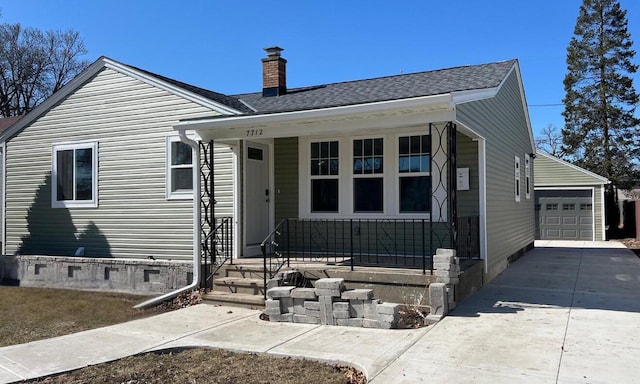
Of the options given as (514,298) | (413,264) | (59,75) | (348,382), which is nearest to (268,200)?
(413,264)

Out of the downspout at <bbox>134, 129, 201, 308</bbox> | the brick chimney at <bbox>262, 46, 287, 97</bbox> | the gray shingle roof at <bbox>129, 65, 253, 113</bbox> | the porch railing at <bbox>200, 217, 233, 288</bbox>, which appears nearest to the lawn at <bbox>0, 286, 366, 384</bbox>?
the downspout at <bbox>134, 129, 201, 308</bbox>

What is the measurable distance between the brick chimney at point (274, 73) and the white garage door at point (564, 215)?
44.4 feet

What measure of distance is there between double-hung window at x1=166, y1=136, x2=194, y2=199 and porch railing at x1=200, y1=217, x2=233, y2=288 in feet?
3.71

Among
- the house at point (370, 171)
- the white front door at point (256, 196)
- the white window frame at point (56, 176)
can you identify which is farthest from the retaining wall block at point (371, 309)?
the white window frame at point (56, 176)

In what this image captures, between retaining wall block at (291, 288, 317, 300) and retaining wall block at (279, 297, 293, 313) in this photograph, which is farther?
retaining wall block at (279, 297, 293, 313)

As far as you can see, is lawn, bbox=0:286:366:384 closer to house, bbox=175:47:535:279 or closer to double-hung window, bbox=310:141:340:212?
house, bbox=175:47:535:279

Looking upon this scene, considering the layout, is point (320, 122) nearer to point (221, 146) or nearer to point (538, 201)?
point (221, 146)

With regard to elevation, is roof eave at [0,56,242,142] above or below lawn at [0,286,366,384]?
above

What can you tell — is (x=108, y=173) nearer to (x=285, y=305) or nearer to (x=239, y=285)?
(x=239, y=285)

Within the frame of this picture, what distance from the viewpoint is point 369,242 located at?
377 inches

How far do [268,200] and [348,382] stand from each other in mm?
6220

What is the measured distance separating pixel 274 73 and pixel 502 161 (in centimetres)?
541

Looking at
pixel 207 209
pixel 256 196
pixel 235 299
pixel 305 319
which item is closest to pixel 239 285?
pixel 235 299

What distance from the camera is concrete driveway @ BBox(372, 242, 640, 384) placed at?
457 cm
